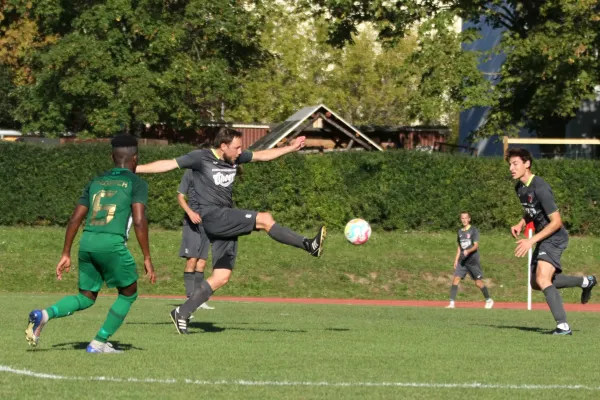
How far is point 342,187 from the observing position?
116ft

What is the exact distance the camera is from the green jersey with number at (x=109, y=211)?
9625 mm

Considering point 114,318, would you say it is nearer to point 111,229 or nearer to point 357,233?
point 111,229

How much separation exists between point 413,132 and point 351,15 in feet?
45.4

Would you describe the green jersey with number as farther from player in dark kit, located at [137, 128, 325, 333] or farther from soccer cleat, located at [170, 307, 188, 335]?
soccer cleat, located at [170, 307, 188, 335]

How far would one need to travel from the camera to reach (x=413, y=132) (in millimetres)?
53469

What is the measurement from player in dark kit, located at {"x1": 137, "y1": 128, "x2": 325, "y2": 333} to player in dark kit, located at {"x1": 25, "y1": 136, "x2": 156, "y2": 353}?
1940 mm

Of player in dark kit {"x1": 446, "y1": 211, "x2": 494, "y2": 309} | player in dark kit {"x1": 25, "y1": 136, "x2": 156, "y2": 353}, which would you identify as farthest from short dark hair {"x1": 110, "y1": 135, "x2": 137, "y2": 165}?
player in dark kit {"x1": 446, "y1": 211, "x2": 494, "y2": 309}

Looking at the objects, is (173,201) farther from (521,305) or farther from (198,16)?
(521,305)

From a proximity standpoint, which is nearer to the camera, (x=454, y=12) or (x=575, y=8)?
(x=575, y=8)

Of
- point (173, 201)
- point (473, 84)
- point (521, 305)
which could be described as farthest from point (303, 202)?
point (521, 305)

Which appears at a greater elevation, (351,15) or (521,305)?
(351,15)

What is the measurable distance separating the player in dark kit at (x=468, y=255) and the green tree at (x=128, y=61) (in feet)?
61.3

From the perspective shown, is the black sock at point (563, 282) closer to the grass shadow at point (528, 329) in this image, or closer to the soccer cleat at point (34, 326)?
the grass shadow at point (528, 329)

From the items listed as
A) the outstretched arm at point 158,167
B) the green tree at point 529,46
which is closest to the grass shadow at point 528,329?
the outstretched arm at point 158,167
